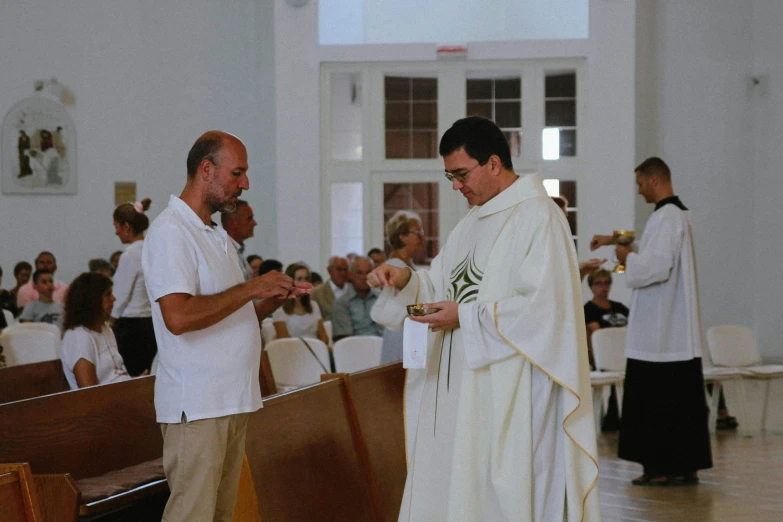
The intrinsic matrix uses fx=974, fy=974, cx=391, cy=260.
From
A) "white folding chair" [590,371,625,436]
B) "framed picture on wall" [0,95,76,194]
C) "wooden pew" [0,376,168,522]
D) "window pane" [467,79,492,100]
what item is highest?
"window pane" [467,79,492,100]

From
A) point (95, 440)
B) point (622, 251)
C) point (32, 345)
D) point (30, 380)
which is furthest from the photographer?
point (32, 345)

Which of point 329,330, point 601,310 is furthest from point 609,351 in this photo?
point 329,330

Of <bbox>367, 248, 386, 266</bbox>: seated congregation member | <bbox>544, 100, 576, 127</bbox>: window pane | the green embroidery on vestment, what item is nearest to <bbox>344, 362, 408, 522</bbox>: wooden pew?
the green embroidery on vestment

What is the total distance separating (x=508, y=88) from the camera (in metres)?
12.9

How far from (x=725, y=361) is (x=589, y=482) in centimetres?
591

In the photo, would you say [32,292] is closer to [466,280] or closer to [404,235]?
[404,235]

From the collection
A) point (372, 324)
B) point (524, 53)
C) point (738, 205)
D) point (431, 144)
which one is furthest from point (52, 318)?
point (738, 205)

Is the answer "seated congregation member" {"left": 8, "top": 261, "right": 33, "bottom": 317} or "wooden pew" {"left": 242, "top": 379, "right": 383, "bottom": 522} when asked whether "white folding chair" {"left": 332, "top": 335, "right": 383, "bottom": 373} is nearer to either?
"wooden pew" {"left": 242, "top": 379, "right": 383, "bottom": 522}

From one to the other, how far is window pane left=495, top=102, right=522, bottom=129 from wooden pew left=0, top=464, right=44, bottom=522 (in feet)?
35.3

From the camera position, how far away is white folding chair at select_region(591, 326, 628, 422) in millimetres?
8250

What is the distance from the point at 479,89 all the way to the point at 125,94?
4.76m

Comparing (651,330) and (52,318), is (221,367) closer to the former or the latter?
(651,330)

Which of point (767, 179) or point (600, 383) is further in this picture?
point (767, 179)

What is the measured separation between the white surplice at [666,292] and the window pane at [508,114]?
22.0 feet
